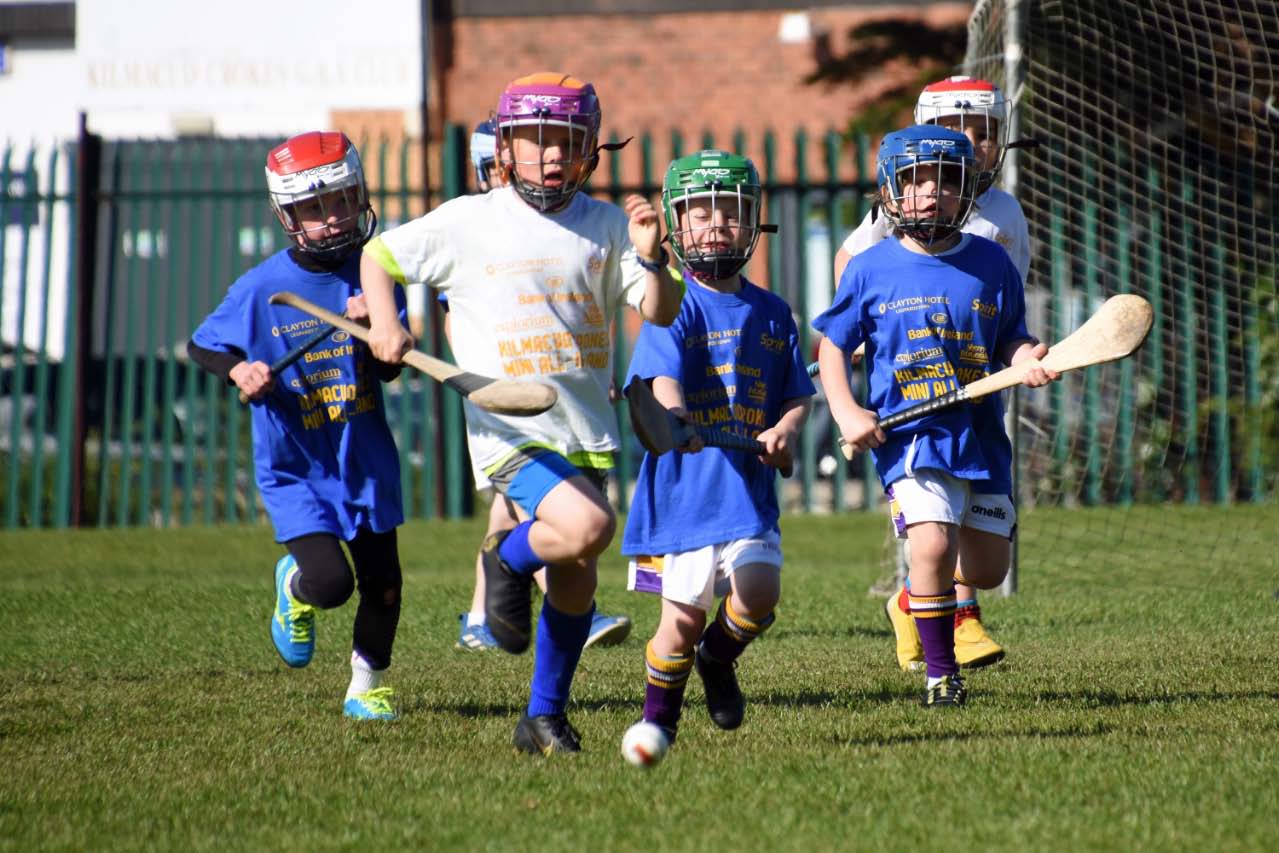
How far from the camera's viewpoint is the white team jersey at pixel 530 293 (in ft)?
14.7

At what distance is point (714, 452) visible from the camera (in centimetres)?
445

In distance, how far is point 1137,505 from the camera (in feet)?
39.0

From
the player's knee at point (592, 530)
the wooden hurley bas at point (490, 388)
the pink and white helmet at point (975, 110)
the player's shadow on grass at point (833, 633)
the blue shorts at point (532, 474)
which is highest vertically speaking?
the pink and white helmet at point (975, 110)

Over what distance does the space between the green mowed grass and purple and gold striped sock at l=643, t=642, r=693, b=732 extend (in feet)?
0.38

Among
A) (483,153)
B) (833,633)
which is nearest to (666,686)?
(833,633)

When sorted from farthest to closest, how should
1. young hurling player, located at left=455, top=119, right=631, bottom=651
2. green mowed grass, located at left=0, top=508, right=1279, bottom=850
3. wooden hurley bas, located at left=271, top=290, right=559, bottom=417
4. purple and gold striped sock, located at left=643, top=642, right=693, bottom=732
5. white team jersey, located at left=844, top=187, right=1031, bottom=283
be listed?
young hurling player, located at left=455, top=119, right=631, bottom=651 < white team jersey, located at left=844, top=187, right=1031, bottom=283 < purple and gold striped sock, located at left=643, top=642, right=693, bottom=732 < wooden hurley bas, located at left=271, top=290, right=559, bottom=417 < green mowed grass, located at left=0, top=508, right=1279, bottom=850

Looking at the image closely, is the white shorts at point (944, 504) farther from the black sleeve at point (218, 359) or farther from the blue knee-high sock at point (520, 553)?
the black sleeve at point (218, 359)

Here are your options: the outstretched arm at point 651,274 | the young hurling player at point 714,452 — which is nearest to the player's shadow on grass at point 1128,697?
the young hurling player at point 714,452

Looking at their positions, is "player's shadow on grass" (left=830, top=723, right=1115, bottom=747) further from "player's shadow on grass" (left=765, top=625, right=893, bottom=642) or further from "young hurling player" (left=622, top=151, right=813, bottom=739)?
"player's shadow on grass" (left=765, top=625, right=893, bottom=642)

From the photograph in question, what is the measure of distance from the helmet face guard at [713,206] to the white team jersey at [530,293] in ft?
0.53

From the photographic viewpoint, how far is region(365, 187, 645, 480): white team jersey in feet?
14.7

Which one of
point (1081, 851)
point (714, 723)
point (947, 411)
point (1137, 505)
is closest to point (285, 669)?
point (714, 723)

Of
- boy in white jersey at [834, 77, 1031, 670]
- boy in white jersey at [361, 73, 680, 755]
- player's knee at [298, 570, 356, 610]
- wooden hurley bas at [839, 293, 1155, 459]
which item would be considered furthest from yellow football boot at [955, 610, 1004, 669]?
player's knee at [298, 570, 356, 610]

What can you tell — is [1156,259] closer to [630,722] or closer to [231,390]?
[231,390]
